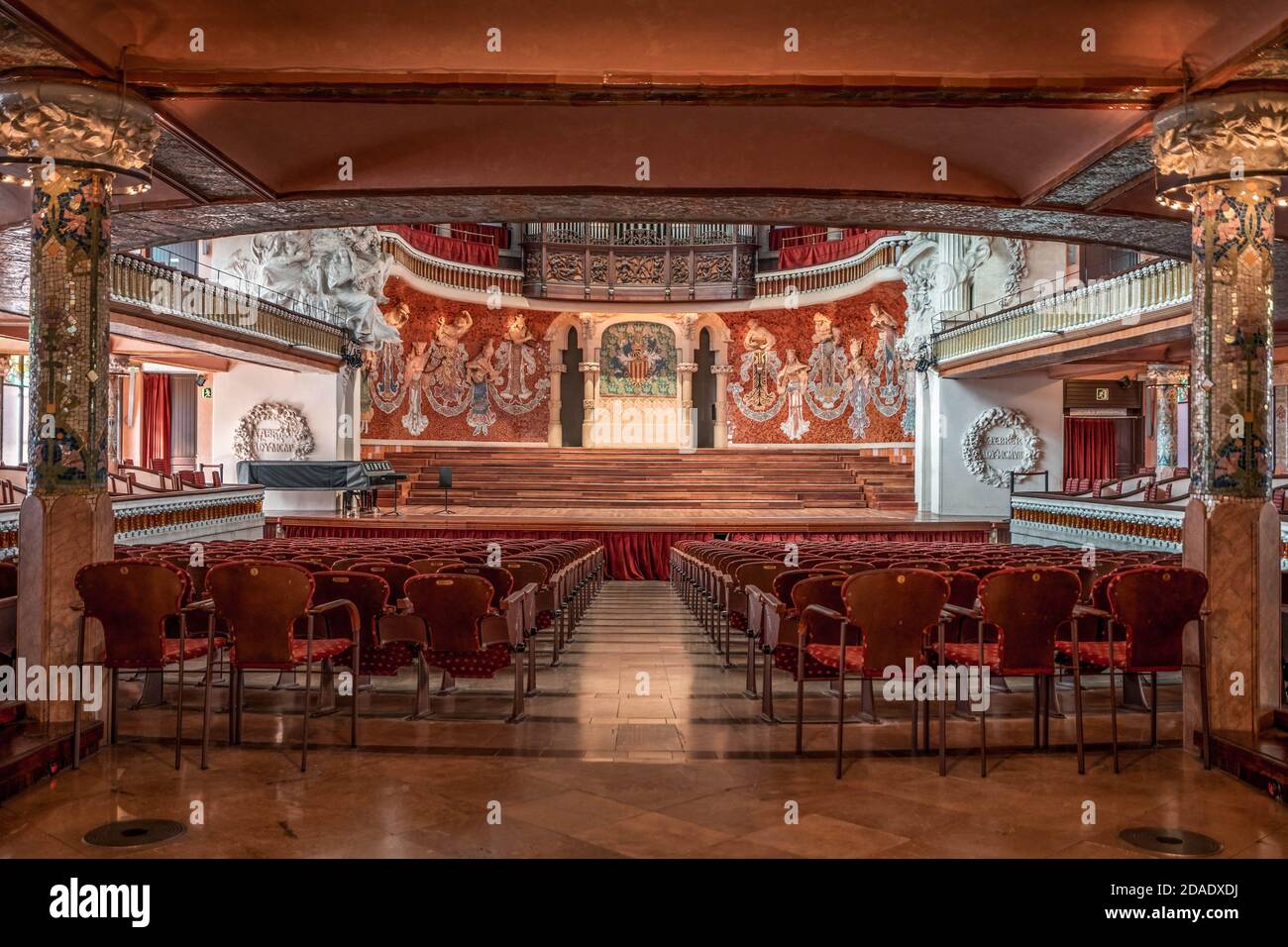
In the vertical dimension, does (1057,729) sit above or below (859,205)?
below

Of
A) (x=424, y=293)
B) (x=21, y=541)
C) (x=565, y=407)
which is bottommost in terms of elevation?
(x=21, y=541)

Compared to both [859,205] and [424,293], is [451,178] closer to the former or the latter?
[859,205]

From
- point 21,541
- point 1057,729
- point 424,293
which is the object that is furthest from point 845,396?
point 21,541

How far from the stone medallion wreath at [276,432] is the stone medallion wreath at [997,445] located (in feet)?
42.9

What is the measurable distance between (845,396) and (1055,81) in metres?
20.6

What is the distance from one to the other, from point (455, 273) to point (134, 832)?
22.8 metres

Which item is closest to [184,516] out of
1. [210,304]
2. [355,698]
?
[210,304]

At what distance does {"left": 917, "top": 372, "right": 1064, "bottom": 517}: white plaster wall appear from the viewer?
19.1m

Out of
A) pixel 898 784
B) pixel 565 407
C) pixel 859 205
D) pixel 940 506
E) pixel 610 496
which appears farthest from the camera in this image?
pixel 565 407

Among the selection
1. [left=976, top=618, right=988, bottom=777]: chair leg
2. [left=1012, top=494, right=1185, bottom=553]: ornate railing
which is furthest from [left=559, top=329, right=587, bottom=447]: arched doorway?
[left=976, top=618, right=988, bottom=777]: chair leg

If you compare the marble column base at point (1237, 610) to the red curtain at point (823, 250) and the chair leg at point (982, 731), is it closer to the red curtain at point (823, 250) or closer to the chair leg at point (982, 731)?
the chair leg at point (982, 731)

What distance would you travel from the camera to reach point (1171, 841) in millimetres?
3586

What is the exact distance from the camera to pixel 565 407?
27703 mm

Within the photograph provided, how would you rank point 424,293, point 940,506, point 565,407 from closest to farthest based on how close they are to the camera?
point 940,506
point 424,293
point 565,407
